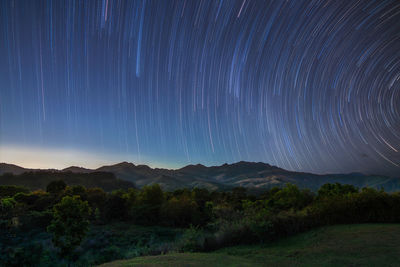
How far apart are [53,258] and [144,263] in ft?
43.8

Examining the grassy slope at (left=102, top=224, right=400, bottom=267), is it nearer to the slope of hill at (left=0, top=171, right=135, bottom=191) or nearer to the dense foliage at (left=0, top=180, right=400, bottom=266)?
the dense foliage at (left=0, top=180, right=400, bottom=266)

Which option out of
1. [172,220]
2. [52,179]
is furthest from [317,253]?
[52,179]

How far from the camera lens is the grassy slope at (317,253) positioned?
657 cm

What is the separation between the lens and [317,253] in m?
7.47

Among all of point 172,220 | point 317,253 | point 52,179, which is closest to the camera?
point 317,253

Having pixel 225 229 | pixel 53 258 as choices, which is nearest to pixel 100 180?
pixel 53 258

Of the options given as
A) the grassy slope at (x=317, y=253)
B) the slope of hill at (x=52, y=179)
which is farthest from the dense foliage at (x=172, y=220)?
the slope of hill at (x=52, y=179)

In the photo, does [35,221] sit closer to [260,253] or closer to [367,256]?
[260,253]

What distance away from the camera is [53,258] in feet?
53.0

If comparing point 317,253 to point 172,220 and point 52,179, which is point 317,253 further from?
point 52,179

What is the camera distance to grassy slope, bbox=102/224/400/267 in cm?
657

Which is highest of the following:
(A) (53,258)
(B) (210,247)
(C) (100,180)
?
(C) (100,180)

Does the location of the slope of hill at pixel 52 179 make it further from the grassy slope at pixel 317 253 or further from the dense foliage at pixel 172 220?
the grassy slope at pixel 317 253

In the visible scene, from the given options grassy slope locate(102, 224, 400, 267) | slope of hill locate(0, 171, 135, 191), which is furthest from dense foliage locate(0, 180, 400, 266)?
slope of hill locate(0, 171, 135, 191)
